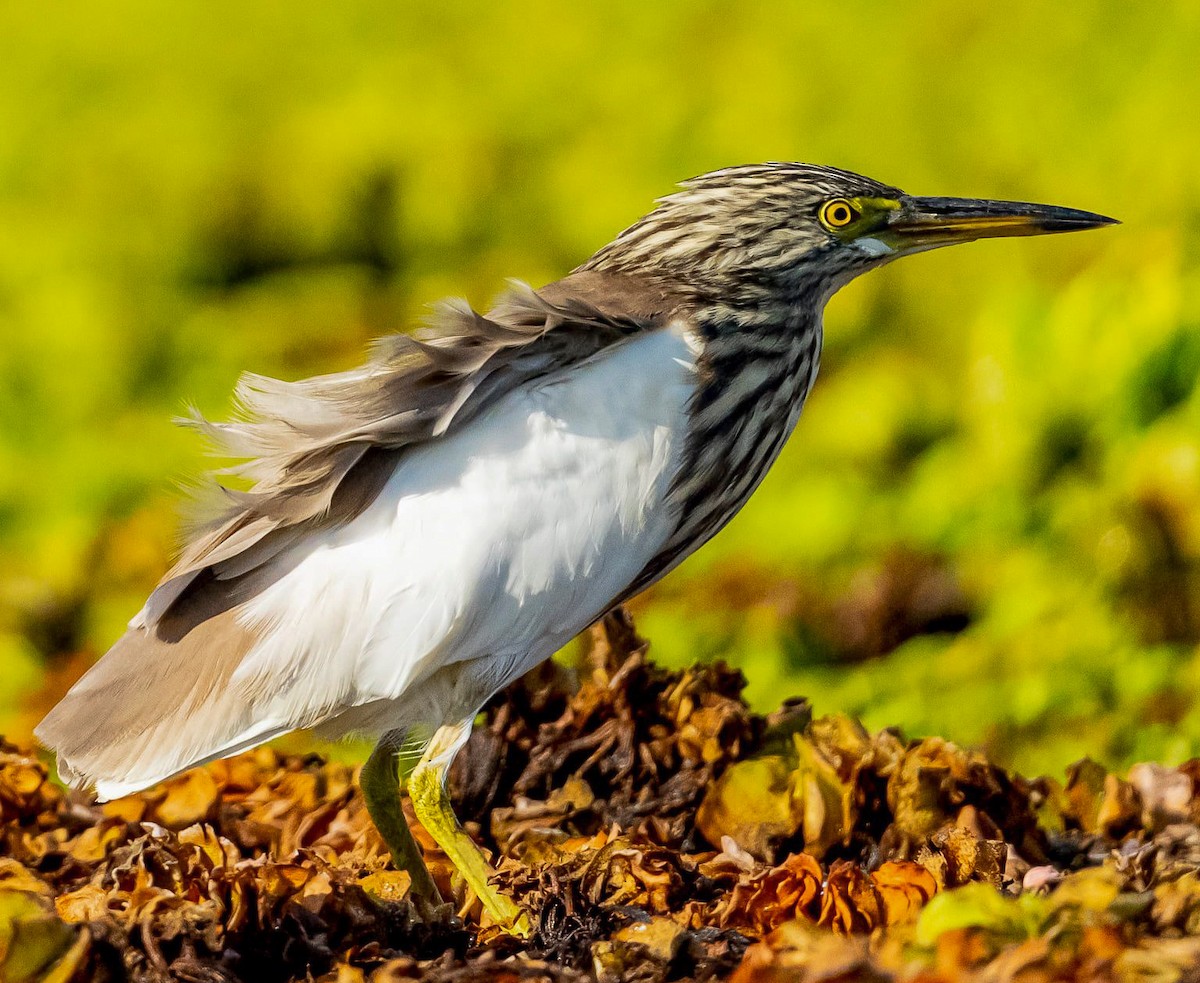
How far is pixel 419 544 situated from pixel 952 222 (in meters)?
1.32

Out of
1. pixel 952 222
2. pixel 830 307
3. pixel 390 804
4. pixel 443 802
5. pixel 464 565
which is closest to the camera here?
pixel 464 565

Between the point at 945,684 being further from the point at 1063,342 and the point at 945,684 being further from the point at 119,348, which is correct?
the point at 119,348

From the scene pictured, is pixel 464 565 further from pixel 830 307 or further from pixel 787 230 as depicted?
pixel 830 307

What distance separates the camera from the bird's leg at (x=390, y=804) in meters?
2.86

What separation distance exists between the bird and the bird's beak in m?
0.55

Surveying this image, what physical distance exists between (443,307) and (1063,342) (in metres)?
2.72

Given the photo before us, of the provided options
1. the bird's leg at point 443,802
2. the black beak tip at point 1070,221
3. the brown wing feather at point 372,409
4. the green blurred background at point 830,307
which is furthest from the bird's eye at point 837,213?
the green blurred background at point 830,307

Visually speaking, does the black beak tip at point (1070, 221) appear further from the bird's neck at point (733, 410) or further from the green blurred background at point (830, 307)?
the green blurred background at point (830, 307)

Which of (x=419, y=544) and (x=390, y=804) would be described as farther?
(x=390, y=804)

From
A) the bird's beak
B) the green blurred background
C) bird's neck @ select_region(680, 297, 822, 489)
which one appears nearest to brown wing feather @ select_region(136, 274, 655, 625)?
bird's neck @ select_region(680, 297, 822, 489)

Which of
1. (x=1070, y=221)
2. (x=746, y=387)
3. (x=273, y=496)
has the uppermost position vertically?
(x=1070, y=221)

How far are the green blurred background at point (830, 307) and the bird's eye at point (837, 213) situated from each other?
1478mm

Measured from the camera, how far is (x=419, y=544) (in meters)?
2.63

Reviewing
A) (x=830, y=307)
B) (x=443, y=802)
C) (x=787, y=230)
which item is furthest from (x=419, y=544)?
(x=830, y=307)
